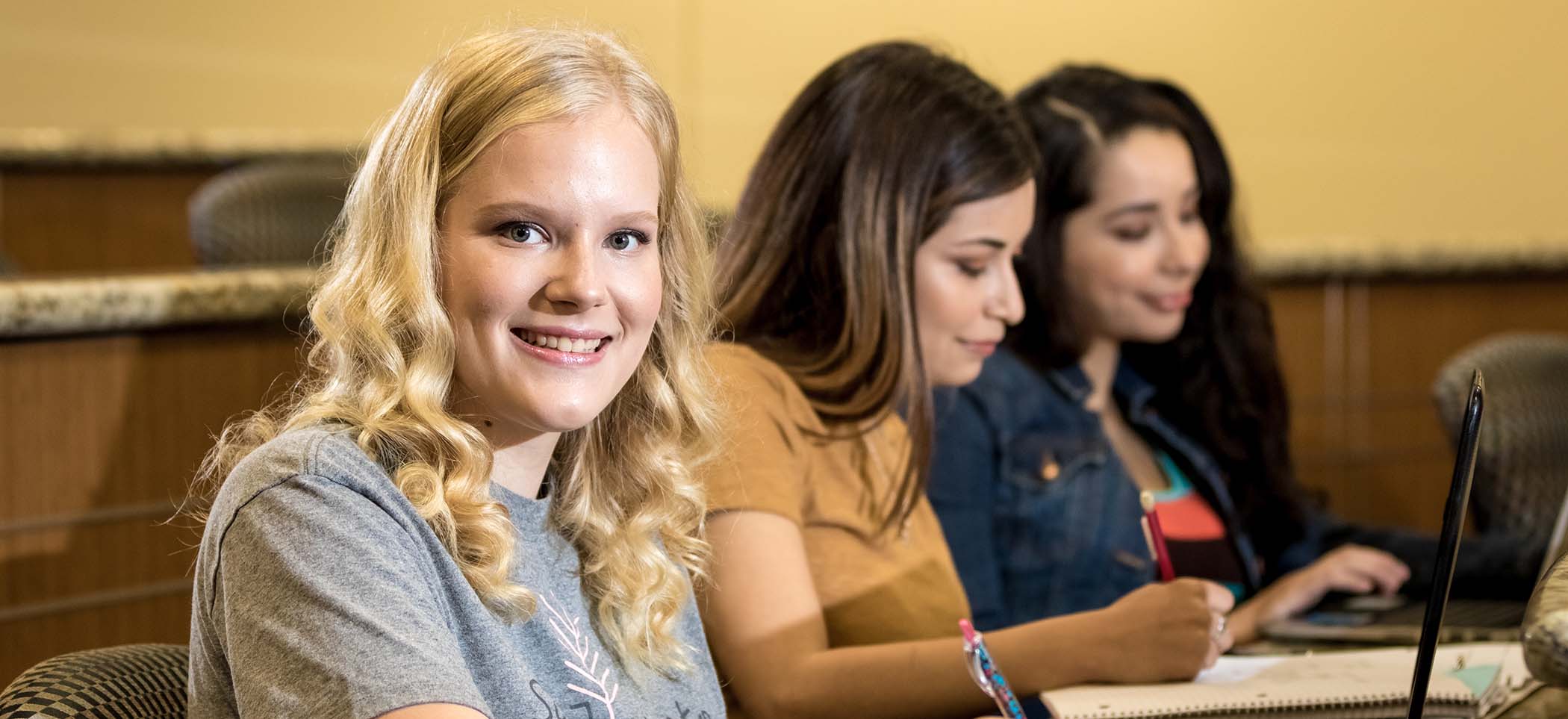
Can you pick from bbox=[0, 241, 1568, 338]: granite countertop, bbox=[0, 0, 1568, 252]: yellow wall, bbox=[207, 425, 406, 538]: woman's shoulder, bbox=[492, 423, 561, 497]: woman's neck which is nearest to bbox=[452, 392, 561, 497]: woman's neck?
bbox=[492, 423, 561, 497]: woman's neck

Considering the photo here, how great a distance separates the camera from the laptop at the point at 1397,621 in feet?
4.33

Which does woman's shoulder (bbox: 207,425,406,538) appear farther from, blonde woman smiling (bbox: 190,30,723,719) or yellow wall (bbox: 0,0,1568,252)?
yellow wall (bbox: 0,0,1568,252)

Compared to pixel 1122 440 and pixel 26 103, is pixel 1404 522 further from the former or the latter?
pixel 26 103

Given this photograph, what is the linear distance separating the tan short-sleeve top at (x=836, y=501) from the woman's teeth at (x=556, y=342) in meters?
0.28

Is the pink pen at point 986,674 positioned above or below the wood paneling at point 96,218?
above

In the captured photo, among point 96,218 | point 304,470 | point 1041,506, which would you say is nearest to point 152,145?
point 96,218

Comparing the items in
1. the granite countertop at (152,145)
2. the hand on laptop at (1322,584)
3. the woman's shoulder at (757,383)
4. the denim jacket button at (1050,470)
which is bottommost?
the granite countertop at (152,145)

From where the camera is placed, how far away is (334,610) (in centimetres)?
78

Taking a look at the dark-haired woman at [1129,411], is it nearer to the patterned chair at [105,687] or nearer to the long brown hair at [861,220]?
the long brown hair at [861,220]

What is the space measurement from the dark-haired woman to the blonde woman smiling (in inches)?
23.9

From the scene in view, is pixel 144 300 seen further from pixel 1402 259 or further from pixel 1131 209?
pixel 1402 259

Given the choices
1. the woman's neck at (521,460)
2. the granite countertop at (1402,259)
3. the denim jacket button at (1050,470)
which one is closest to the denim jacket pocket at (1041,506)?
the denim jacket button at (1050,470)

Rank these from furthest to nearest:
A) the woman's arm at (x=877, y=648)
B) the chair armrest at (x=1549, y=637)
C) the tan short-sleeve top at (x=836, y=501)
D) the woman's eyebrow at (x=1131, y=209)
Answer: the woman's eyebrow at (x=1131, y=209) < the tan short-sleeve top at (x=836, y=501) < the woman's arm at (x=877, y=648) < the chair armrest at (x=1549, y=637)

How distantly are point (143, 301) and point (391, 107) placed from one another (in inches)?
28.1
